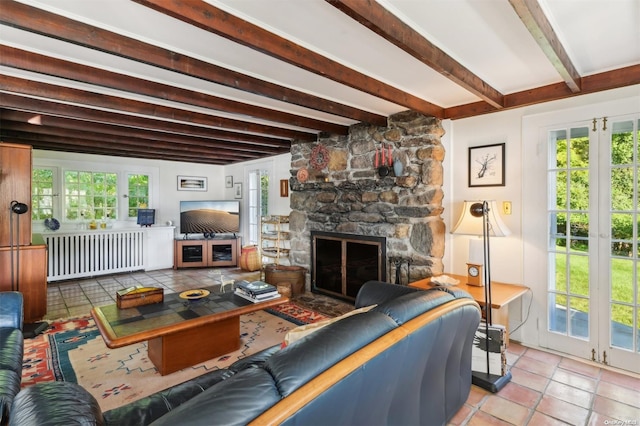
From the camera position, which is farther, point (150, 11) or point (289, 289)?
point (289, 289)

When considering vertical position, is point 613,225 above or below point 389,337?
above

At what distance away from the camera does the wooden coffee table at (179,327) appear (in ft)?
7.06

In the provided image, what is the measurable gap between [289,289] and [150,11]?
3.43m

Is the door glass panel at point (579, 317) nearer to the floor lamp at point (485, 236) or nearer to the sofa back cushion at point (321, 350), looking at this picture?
the floor lamp at point (485, 236)

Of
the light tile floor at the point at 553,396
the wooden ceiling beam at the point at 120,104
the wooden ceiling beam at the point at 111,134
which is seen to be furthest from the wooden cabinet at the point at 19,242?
the light tile floor at the point at 553,396

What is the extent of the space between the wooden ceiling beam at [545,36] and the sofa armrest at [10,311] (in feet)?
11.9

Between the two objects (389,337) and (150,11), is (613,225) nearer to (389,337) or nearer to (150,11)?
(389,337)

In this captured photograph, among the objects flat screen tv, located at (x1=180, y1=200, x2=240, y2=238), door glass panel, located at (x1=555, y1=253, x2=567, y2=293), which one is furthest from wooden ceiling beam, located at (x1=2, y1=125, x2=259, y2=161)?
door glass panel, located at (x1=555, y1=253, x2=567, y2=293)

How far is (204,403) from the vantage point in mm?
843

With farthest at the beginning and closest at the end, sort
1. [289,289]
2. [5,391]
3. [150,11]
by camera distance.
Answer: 1. [289,289]
2. [150,11]
3. [5,391]

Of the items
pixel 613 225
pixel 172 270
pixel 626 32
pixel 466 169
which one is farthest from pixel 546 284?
pixel 172 270

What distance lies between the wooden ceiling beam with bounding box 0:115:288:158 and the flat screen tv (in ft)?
3.99

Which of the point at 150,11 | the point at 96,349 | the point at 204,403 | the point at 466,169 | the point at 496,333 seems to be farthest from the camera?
the point at 466,169

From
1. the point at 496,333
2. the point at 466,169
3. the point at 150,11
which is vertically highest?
the point at 150,11
